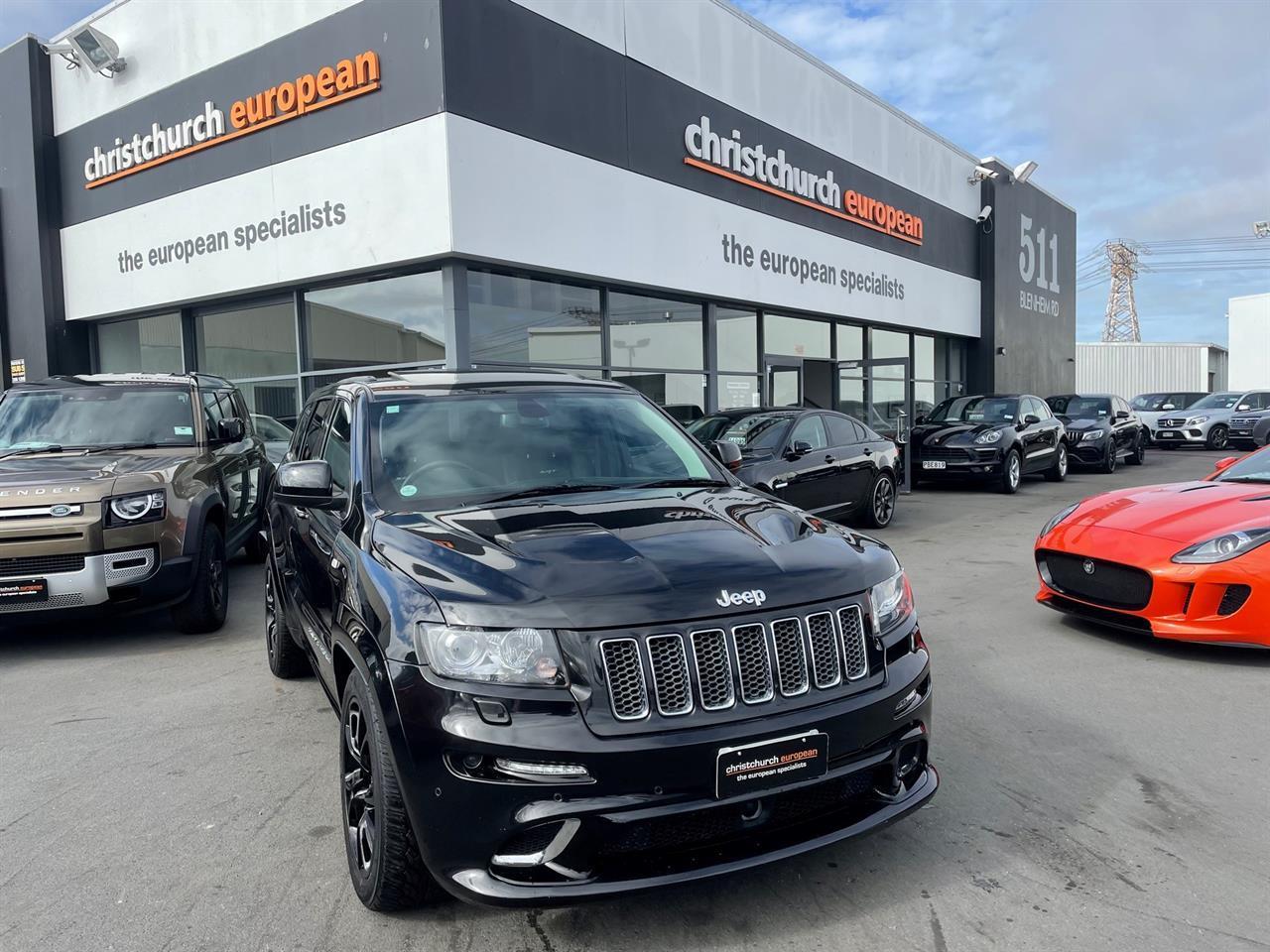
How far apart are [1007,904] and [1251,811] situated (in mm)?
1358

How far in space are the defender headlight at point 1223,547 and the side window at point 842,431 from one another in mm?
5655

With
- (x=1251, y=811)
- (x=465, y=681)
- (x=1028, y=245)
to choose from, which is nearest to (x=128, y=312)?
(x=465, y=681)

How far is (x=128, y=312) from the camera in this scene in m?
15.2

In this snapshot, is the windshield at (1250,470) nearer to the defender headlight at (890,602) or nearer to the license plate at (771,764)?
the defender headlight at (890,602)

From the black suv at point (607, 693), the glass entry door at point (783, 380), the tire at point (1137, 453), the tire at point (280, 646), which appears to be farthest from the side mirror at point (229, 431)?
the tire at point (1137, 453)

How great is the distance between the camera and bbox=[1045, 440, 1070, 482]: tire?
16.9 meters

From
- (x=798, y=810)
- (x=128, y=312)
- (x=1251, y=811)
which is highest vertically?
(x=128, y=312)

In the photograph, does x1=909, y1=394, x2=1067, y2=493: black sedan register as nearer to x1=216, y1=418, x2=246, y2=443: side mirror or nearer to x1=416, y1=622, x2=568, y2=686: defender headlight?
x1=216, y1=418, x2=246, y2=443: side mirror

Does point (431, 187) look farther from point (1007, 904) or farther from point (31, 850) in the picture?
point (1007, 904)

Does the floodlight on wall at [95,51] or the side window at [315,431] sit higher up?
the floodlight on wall at [95,51]

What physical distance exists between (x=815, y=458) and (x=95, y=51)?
13.5 m

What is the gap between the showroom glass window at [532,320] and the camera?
37.0 ft

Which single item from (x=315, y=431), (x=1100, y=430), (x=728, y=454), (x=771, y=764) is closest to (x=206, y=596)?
(x=315, y=431)

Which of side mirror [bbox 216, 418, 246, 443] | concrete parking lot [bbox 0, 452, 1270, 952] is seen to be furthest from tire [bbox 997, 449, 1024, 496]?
side mirror [bbox 216, 418, 246, 443]
